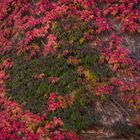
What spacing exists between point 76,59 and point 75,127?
156 centimetres

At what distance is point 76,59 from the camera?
6.38 metres

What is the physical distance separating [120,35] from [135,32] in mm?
360

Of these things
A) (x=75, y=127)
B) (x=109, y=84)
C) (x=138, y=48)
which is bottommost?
(x=75, y=127)

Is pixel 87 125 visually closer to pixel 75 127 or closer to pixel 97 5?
pixel 75 127

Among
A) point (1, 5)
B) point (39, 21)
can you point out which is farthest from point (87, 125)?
point (1, 5)

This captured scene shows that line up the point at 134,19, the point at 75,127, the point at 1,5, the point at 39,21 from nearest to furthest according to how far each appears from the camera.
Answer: the point at 75,127, the point at 134,19, the point at 39,21, the point at 1,5

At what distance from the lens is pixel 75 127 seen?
18.7 ft

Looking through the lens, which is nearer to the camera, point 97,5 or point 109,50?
point 109,50

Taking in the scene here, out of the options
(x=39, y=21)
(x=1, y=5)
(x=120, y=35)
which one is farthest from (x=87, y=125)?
(x=1, y=5)

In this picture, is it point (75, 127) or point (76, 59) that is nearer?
point (75, 127)

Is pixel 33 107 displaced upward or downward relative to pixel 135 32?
downward

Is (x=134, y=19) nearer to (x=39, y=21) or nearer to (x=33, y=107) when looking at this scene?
(x=39, y=21)

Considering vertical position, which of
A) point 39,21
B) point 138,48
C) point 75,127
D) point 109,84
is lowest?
point 75,127

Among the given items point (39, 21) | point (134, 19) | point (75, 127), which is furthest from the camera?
point (39, 21)
